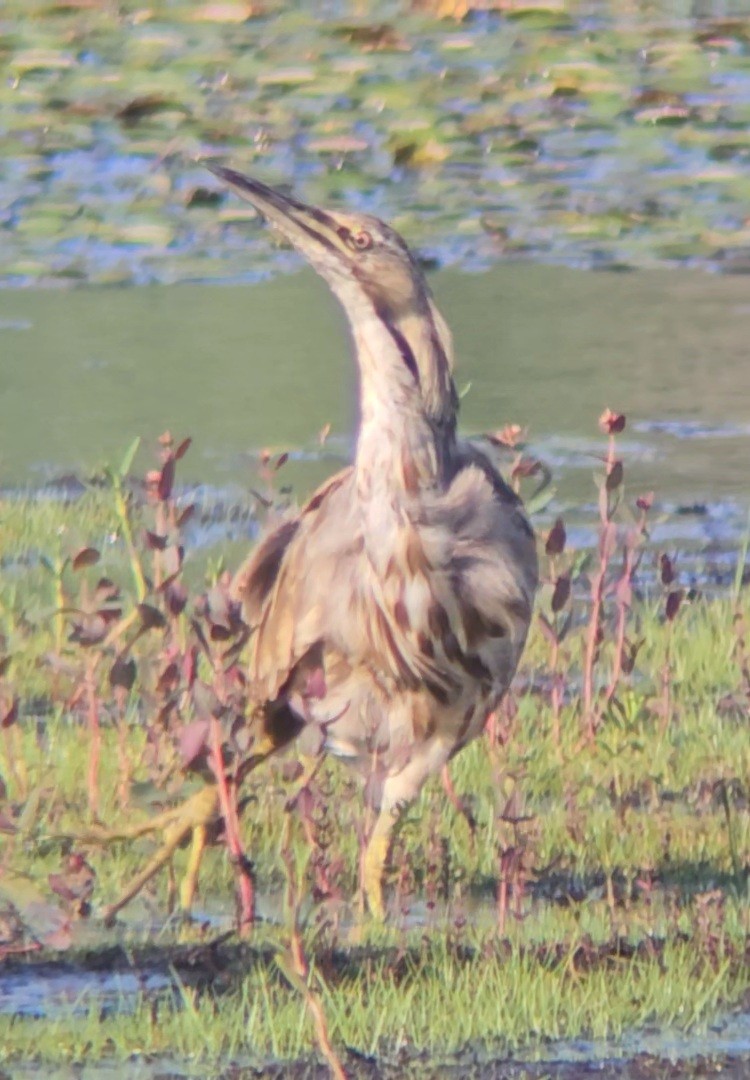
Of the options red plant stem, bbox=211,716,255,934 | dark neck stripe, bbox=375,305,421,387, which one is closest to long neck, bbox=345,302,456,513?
dark neck stripe, bbox=375,305,421,387

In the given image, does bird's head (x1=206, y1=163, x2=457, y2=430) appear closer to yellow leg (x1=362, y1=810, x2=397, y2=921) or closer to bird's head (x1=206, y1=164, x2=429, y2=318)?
bird's head (x1=206, y1=164, x2=429, y2=318)

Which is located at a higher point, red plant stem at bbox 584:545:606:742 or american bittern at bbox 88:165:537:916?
american bittern at bbox 88:165:537:916

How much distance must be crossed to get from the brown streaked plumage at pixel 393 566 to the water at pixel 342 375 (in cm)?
311

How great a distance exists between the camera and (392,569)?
192 inches

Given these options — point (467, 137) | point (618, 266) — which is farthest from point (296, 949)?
point (467, 137)

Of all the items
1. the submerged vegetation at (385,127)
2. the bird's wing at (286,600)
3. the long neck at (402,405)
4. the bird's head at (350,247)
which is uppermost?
the bird's head at (350,247)

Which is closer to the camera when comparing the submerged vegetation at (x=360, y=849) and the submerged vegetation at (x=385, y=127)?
the submerged vegetation at (x=360, y=849)

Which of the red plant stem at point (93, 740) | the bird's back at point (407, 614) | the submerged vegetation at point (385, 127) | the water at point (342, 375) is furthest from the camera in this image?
the submerged vegetation at point (385, 127)

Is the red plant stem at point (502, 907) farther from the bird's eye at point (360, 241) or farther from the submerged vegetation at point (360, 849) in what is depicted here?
the bird's eye at point (360, 241)

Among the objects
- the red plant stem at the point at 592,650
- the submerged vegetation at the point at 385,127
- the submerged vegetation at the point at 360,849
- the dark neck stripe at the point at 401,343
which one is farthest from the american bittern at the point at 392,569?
the submerged vegetation at the point at 385,127

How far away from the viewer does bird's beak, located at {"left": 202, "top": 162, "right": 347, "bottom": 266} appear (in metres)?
4.64

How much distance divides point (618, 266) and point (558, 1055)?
768cm

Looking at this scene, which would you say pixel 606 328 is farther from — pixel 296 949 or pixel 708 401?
pixel 296 949

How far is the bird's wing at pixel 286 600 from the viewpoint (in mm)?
5008
